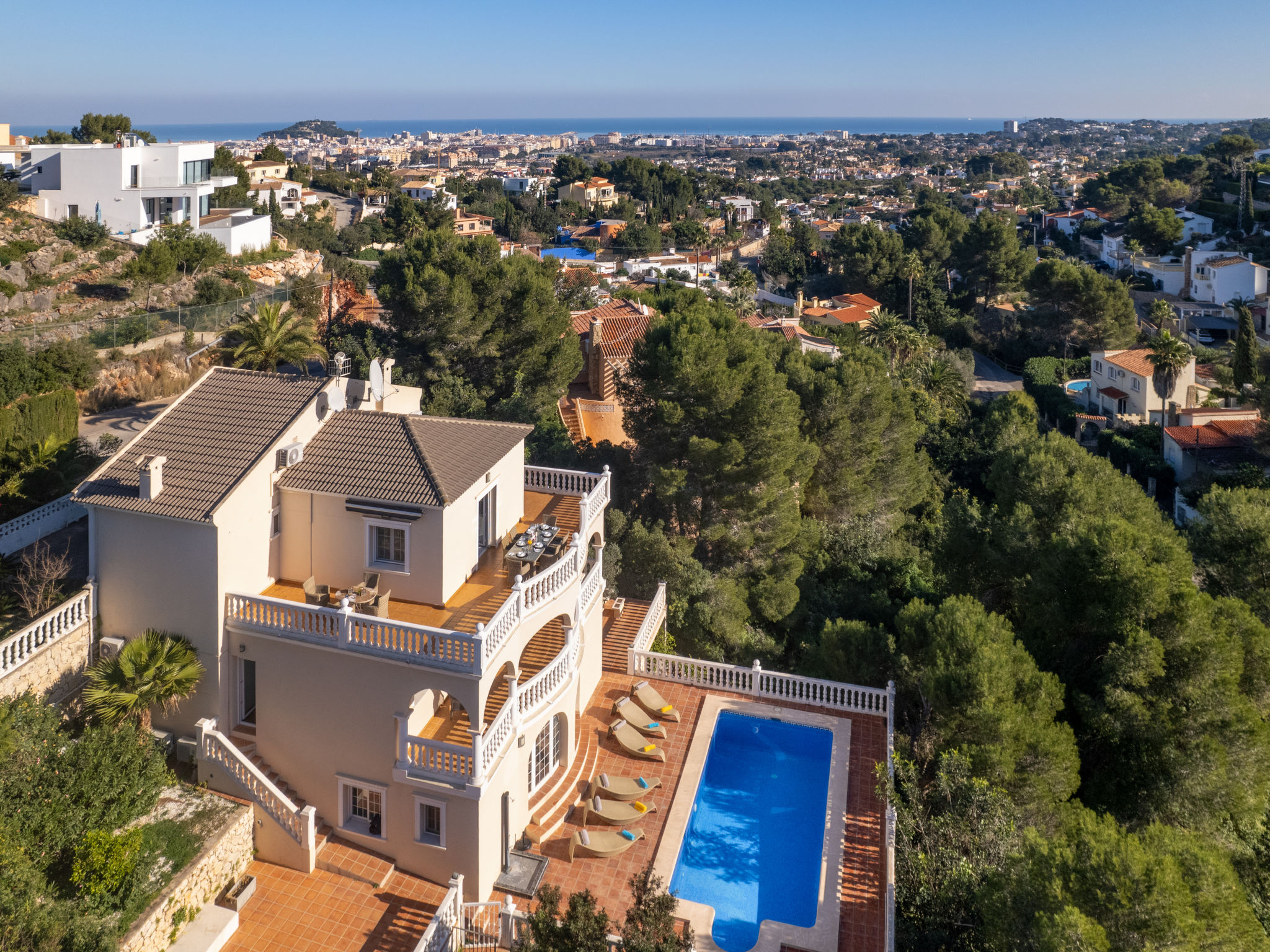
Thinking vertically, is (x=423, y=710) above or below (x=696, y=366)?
below

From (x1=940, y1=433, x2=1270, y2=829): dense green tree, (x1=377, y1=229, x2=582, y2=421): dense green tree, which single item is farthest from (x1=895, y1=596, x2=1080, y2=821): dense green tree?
(x1=377, y1=229, x2=582, y2=421): dense green tree

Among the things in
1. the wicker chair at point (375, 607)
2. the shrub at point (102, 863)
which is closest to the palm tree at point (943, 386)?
the wicker chair at point (375, 607)

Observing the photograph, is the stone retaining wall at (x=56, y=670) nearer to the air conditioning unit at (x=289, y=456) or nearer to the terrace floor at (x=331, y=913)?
the air conditioning unit at (x=289, y=456)

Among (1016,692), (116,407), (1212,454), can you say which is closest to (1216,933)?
(1016,692)

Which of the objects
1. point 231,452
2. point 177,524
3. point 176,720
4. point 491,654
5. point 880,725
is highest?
point 231,452

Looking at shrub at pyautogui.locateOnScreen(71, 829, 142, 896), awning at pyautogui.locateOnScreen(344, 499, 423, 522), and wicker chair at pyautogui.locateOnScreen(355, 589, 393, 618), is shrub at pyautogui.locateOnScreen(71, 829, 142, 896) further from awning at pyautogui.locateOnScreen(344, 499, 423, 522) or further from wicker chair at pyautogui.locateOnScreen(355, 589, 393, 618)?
awning at pyautogui.locateOnScreen(344, 499, 423, 522)

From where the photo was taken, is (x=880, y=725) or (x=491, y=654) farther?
(x=880, y=725)

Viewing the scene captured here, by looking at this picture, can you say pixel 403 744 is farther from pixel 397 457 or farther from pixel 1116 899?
pixel 1116 899

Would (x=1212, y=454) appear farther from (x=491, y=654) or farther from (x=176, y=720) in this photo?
(x=176, y=720)
